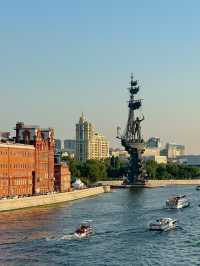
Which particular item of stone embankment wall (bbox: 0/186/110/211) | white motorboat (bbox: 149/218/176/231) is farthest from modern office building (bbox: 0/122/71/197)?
white motorboat (bbox: 149/218/176/231)

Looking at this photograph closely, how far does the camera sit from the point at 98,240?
71.9 metres

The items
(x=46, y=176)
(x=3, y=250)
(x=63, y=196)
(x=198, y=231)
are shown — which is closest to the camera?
(x=3, y=250)

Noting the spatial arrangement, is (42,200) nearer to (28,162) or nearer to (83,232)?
(28,162)

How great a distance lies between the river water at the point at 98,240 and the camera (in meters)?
60.2

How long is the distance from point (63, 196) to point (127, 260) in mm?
72742

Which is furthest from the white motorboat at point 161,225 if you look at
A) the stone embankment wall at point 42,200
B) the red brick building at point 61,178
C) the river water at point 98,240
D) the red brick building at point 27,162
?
the red brick building at point 61,178

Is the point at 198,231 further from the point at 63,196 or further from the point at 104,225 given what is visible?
the point at 63,196

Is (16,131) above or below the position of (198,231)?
above

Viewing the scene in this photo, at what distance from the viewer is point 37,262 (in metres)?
58.2

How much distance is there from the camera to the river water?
6025 centimetres

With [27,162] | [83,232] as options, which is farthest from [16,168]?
[83,232]

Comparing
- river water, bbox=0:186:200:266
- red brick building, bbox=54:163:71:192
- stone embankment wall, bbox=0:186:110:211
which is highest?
red brick building, bbox=54:163:71:192

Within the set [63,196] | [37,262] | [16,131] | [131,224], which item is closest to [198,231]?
[131,224]

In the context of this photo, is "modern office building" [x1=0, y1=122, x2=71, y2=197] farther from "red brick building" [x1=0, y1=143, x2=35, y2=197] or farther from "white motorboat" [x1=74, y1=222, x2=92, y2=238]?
"white motorboat" [x1=74, y1=222, x2=92, y2=238]
